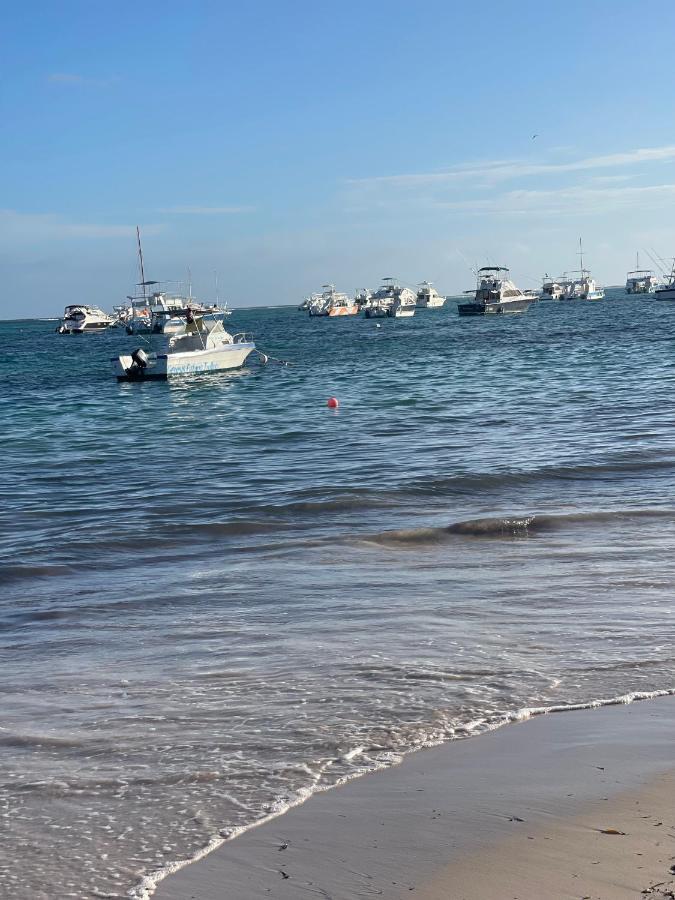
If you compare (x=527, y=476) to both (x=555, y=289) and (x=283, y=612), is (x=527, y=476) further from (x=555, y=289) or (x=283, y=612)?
(x=555, y=289)

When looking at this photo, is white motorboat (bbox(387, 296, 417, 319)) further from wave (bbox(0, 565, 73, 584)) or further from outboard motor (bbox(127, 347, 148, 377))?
wave (bbox(0, 565, 73, 584))

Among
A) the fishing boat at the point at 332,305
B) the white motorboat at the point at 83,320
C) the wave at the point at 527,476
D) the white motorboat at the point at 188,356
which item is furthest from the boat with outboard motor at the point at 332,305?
the wave at the point at 527,476

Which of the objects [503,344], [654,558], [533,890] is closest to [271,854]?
[533,890]

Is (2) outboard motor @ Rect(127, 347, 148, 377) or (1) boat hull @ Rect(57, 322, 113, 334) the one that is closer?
(2) outboard motor @ Rect(127, 347, 148, 377)

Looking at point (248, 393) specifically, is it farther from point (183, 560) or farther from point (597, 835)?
point (597, 835)

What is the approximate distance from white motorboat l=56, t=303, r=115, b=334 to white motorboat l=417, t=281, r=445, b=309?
4850 centimetres

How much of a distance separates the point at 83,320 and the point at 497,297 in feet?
187

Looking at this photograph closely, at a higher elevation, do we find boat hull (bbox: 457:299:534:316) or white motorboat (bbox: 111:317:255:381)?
boat hull (bbox: 457:299:534:316)

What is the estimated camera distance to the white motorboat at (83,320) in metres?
135

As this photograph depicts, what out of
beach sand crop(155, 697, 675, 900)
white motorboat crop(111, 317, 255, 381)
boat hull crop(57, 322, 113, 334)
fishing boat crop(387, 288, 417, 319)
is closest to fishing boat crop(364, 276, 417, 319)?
fishing boat crop(387, 288, 417, 319)

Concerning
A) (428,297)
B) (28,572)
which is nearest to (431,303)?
(428,297)

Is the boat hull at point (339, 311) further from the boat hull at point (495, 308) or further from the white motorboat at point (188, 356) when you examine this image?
the white motorboat at point (188, 356)

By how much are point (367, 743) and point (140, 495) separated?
10.0m

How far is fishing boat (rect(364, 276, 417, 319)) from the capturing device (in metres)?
138
